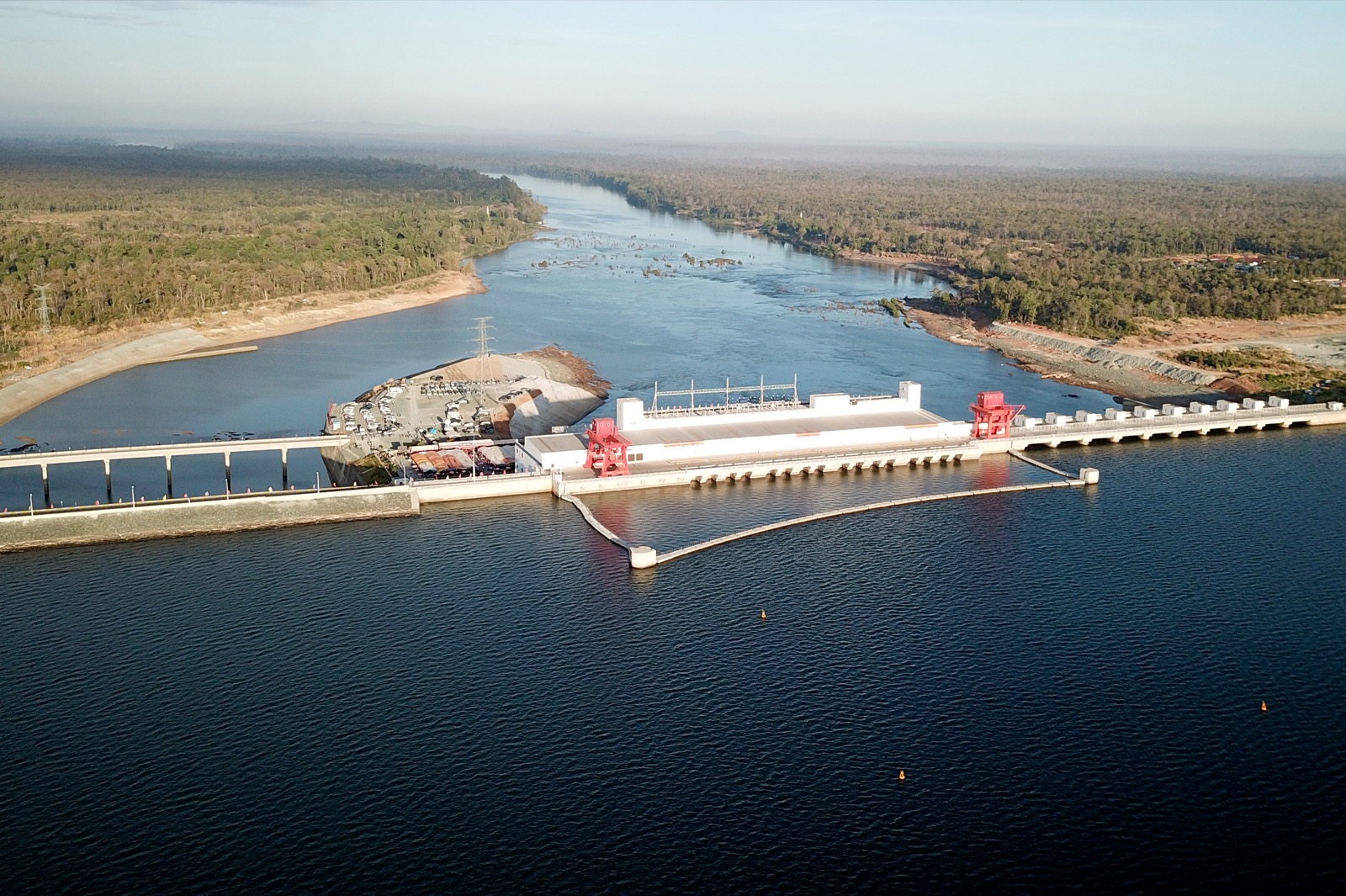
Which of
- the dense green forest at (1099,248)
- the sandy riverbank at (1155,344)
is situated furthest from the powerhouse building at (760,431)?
the dense green forest at (1099,248)

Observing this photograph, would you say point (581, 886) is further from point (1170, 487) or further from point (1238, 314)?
point (1238, 314)

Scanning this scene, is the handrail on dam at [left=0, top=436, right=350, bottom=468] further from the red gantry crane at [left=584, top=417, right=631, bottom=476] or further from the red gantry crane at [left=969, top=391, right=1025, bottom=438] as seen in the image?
the red gantry crane at [left=969, top=391, right=1025, bottom=438]

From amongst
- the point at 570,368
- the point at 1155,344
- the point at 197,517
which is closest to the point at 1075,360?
the point at 1155,344

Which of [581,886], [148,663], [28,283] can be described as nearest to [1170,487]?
[581,886]

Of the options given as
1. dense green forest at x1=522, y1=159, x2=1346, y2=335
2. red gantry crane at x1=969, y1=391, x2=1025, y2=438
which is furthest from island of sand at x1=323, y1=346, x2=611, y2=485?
dense green forest at x1=522, y1=159, x2=1346, y2=335

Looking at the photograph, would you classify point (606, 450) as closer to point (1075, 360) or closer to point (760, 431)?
point (760, 431)

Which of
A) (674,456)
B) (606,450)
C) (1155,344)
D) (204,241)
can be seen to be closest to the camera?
(606,450)

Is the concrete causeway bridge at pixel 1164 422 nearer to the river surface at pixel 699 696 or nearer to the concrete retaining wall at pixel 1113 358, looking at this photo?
the river surface at pixel 699 696
